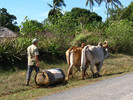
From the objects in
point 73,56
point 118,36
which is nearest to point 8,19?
point 118,36

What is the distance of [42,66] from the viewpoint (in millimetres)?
13641

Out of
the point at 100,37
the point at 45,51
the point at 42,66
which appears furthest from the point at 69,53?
the point at 100,37

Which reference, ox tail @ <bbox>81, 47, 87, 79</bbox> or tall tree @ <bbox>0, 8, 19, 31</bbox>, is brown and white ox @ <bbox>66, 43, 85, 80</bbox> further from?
tall tree @ <bbox>0, 8, 19, 31</bbox>

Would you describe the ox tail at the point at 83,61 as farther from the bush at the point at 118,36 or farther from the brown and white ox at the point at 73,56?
the bush at the point at 118,36

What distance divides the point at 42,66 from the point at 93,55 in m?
4.72

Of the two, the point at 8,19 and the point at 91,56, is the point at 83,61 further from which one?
the point at 8,19

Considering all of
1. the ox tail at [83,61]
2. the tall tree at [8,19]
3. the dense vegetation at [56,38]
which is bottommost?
the ox tail at [83,61]

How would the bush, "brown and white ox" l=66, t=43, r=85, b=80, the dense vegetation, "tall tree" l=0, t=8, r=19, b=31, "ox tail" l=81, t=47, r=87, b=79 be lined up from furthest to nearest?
"tall tree" l=0, t=8, r=19, b=31 → the bush → the dense vegetation → "brown and white ox" l=66, t=43, r=85, b=80 → "ox tail" l=81, t=47, r=87, b=79

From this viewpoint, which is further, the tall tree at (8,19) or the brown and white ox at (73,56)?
the tall tree at (8,19)

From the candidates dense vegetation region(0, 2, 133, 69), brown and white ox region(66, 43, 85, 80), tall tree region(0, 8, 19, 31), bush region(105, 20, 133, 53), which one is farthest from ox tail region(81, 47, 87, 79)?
tall tree region(0, 8, 19, 31)

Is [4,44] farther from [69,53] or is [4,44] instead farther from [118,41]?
[118,41]

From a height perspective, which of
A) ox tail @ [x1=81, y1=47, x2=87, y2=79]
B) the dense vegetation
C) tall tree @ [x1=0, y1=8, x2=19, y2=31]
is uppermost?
tall tree @ [x1=0, y1=8, x2=19, y2=31]


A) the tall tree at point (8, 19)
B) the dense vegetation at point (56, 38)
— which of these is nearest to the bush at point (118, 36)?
the dense vegetation at point (56, 38)

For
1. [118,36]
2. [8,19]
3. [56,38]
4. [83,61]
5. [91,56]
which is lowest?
[83,61]
